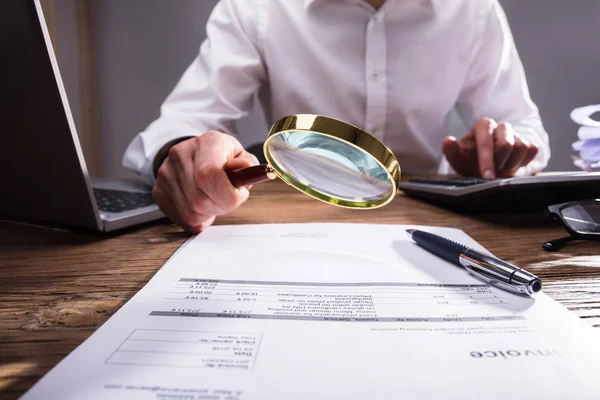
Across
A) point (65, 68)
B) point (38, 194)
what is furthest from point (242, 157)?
point (65, 68)

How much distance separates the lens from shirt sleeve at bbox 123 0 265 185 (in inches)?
38.4

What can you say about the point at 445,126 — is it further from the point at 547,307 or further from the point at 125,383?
the point at 125,383

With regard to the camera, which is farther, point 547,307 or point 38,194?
point 38,194

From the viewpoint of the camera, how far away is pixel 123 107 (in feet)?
6.13

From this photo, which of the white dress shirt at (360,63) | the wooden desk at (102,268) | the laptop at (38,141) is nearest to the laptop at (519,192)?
the wooden desk at (102,268)

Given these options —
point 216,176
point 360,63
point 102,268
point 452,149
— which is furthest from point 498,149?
point 102,268

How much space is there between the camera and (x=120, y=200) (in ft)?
1.82

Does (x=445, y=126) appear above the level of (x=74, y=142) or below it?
below

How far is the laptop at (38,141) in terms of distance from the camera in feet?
1.14

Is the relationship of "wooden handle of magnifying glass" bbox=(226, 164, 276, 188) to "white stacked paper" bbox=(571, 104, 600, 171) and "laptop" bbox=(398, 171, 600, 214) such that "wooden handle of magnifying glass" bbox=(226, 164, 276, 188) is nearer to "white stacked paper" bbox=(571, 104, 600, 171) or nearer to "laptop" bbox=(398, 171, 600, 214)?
"laptop" bbox=(398, 171, 600, 214)

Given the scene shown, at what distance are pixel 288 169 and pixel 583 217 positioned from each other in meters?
0.31

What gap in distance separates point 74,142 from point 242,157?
0.55 ft

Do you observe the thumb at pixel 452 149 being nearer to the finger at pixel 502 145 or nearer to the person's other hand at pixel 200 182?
the finger at pixel 502 145

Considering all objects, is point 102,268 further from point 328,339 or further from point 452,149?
point 452,149
